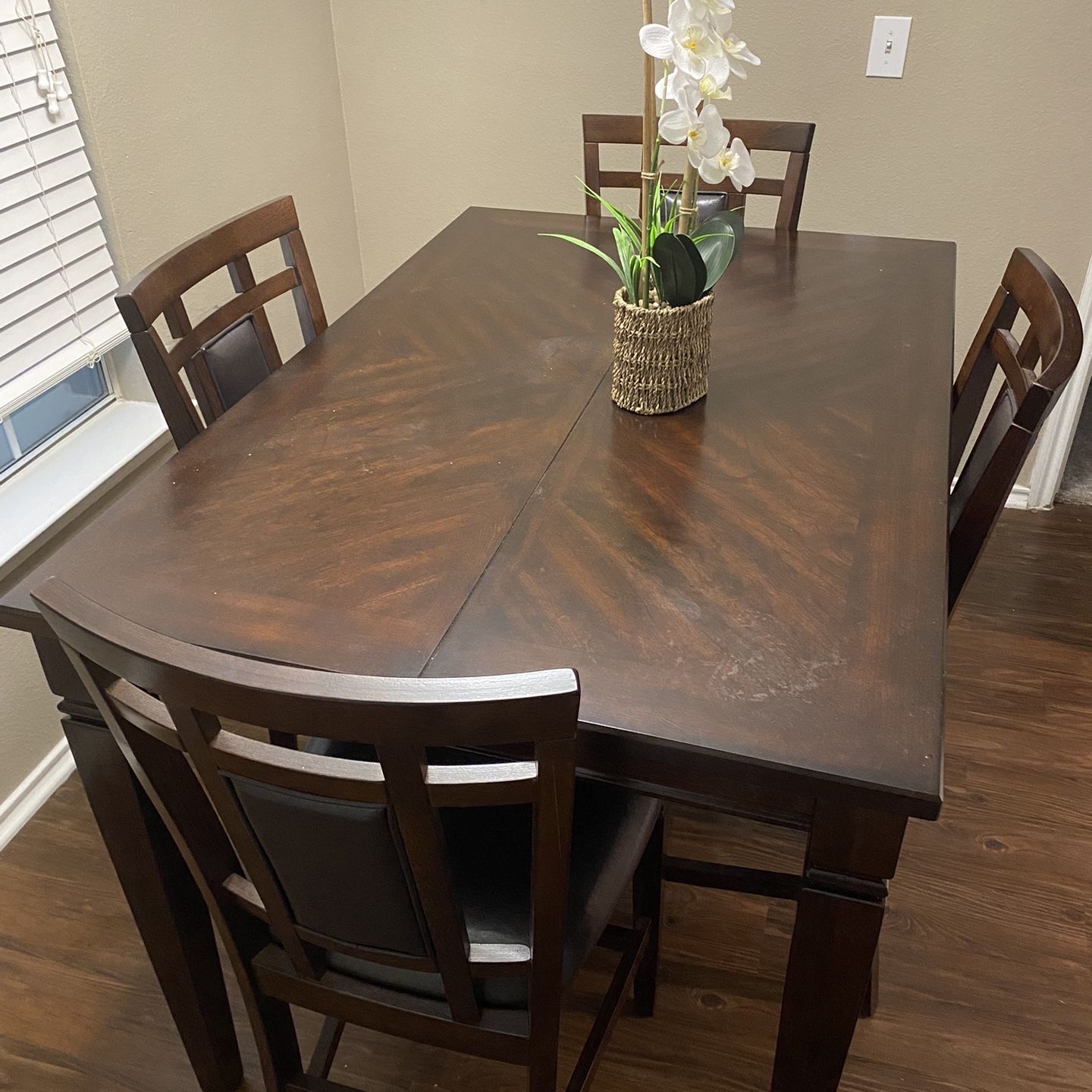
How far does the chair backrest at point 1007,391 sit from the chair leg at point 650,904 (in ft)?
1.68

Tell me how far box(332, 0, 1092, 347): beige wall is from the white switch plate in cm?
2

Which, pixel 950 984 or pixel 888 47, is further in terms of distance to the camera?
pixel 888 47

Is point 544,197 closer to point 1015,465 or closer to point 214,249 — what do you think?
point 214,249

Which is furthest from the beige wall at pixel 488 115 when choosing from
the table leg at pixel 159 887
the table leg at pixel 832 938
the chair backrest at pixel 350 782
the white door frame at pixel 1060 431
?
the table leg at pixel 832 938

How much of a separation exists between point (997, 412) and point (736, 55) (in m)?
0.57

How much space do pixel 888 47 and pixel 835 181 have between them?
0.30 metres

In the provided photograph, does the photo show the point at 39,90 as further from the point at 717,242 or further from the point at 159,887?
the point at 159,887

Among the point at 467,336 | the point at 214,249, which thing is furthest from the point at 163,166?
the point at 467,336

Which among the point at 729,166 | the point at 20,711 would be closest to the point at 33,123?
the point at 20,711

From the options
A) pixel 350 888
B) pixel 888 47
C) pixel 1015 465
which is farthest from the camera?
pixel 888 47

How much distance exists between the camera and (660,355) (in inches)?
53.1

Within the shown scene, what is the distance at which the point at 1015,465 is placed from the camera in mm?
1225

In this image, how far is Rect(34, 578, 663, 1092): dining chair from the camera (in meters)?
0.73

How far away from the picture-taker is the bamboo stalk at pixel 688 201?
1252 millimetres
